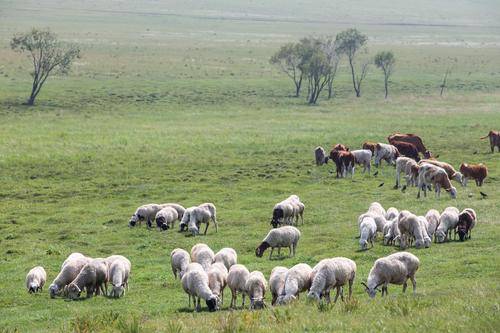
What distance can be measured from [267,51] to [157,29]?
41.9 m

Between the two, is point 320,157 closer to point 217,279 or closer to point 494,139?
point 494,139

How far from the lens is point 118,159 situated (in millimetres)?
44562

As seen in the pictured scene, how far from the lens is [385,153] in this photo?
1676 inches

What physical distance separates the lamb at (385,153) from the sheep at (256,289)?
24.9 m

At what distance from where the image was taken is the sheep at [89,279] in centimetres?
2069

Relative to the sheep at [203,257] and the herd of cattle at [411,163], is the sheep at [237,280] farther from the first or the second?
the herd of cattle at [411,163]

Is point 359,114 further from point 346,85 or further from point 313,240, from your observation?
point 313,240

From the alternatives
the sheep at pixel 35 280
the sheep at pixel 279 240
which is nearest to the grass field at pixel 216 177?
the sheep at pixel 35 280

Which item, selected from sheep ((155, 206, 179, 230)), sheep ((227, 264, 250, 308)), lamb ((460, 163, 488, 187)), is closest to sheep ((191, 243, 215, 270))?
sheep ((227, 264, 250, 308))

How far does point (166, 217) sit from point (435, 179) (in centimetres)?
1170

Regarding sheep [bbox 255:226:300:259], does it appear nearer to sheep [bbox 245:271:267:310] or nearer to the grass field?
the grass field

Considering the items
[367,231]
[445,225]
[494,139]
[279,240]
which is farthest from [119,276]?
[494,139]

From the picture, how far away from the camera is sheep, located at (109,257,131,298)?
67.9 ft

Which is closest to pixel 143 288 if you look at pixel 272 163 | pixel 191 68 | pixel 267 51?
pixel 272 163
